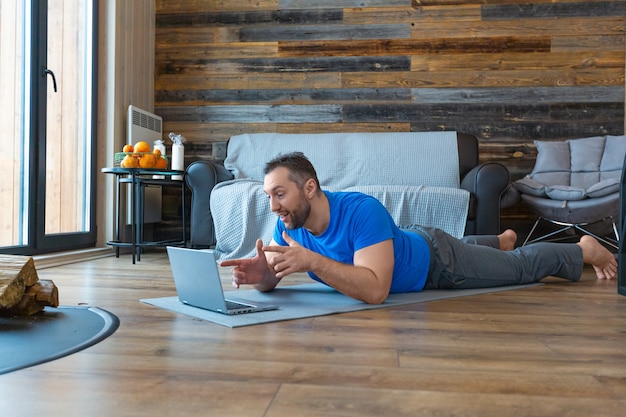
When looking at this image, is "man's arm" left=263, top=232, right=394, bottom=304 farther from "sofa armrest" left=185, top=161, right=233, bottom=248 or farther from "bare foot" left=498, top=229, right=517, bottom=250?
"sofa armrest" left=185, top=161, right=233, bottom=248

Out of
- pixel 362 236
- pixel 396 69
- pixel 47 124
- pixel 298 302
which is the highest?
pixel 396 69

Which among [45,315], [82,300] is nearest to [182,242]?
[82,300]

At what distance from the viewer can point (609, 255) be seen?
116 inches

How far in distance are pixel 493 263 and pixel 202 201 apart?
2089 mm

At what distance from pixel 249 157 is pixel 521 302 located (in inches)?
105

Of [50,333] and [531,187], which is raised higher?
[531,187]

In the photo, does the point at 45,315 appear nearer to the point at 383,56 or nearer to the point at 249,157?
the point at 249,157

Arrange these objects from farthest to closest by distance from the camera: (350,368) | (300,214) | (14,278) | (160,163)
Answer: (160,163) → (300,214) → (14,278) → (350,368)

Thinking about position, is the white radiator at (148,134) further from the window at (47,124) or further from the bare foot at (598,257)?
the bare foot at (598,257)

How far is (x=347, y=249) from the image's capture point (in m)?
2.14

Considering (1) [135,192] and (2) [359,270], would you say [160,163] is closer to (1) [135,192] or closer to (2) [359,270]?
(1) [135,192]

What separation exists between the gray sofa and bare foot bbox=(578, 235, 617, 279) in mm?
873

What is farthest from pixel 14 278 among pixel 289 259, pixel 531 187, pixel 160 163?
pixel 531 187

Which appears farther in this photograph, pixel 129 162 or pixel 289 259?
pixel 129 162
